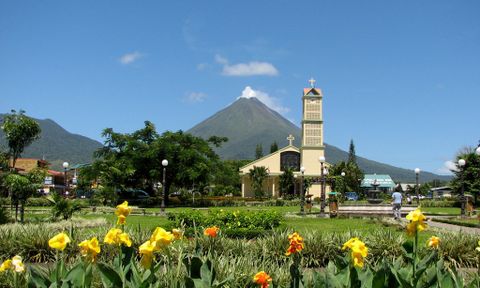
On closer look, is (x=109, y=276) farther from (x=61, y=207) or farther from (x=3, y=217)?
(x=61, y=207)

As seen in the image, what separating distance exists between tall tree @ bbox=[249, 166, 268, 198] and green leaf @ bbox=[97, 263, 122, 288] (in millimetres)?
51593

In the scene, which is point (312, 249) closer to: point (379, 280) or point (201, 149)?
point (379, 280)

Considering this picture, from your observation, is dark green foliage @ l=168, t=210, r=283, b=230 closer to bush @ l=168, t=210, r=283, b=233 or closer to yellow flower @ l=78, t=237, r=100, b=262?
bush @ l=168, t=210, r=283, b=233

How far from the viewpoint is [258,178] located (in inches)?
2183

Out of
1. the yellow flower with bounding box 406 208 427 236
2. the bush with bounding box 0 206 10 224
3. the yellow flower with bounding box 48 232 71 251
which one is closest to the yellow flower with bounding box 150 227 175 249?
the yellow flower with bounding box 48 232 71 251

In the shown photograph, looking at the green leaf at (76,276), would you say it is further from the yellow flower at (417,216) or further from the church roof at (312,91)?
the church roof at (312,91)

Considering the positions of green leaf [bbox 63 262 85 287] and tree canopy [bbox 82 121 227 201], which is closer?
green leaf [bbox 63 262 85 287]

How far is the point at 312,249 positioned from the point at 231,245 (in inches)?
62.7

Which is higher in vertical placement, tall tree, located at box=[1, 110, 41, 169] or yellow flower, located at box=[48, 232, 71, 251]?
tall tree, located at box=[1, 110, 41, 169]

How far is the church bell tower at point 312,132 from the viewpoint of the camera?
57156 millimetres

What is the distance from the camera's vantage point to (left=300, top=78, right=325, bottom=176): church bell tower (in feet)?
188

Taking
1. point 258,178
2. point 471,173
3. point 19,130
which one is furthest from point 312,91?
point 19,130

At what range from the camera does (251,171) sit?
56.3 m

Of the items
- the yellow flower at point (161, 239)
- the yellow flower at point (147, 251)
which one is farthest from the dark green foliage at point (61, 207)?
the yellow flower at point (161, 239)
